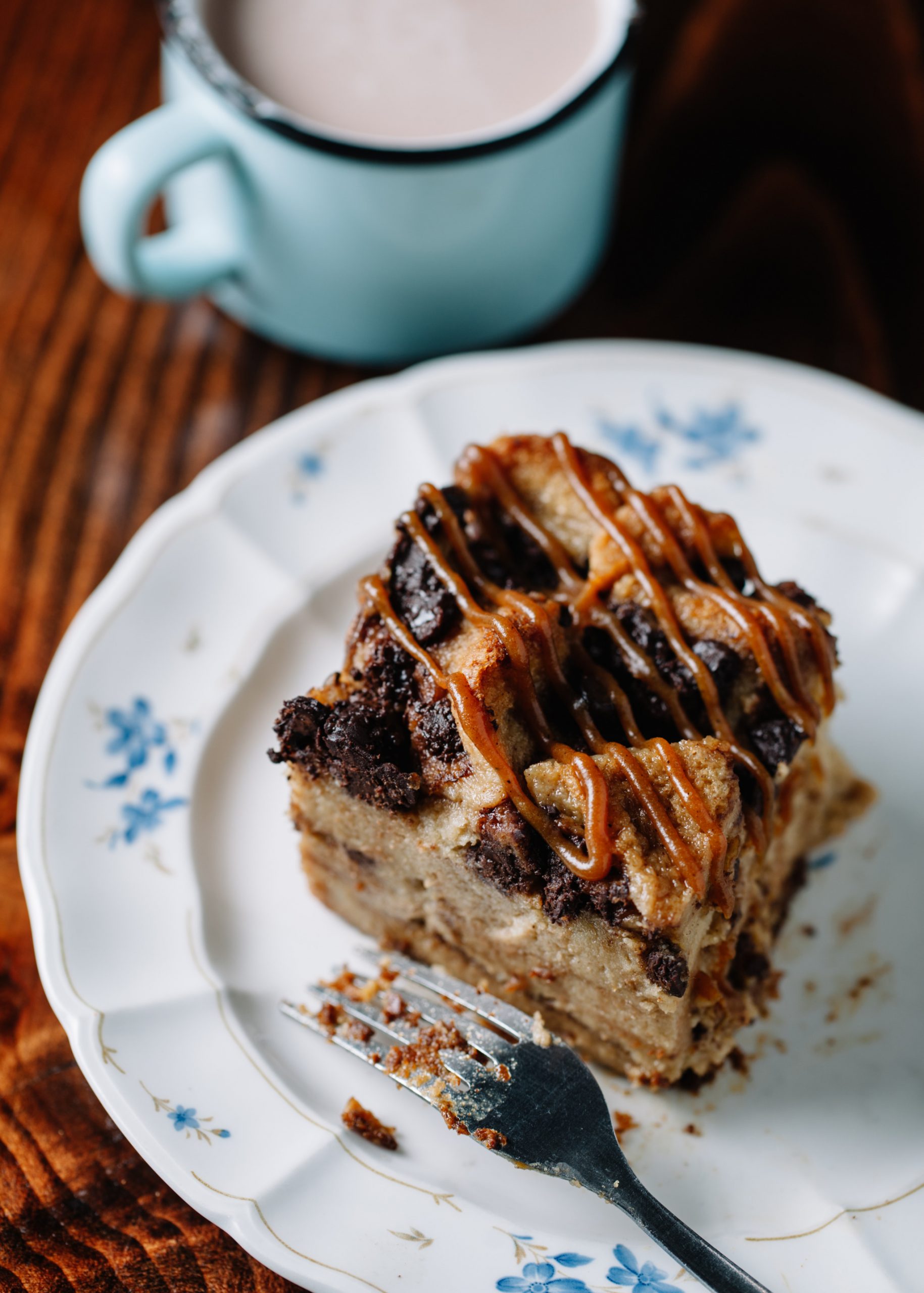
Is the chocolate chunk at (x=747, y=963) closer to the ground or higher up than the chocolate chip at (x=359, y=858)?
closer to the ground

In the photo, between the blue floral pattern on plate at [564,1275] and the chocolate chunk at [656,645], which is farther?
the chocolate chunk at [656,645]

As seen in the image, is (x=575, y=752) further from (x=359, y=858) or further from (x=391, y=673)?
(x=359, y=858)

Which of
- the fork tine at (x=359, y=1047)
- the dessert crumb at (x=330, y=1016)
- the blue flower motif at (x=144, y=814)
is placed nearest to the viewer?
the fork tine at (x=359, y=1047)

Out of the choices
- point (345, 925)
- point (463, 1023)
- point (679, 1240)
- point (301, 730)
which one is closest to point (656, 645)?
point (301, 730)

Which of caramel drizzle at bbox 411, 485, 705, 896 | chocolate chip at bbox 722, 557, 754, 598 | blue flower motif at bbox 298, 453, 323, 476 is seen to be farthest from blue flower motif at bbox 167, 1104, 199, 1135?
blue flower motif at bbox 298, 453, 323, 476

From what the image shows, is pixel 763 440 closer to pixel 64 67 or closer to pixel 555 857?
pixel 555 857

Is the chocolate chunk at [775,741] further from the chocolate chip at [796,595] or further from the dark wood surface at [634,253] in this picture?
the dark wood surface at [634,253]

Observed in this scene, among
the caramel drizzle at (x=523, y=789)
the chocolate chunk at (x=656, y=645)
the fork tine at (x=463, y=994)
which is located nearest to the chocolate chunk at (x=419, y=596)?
the caramel drizzle at (x=523, y=789)

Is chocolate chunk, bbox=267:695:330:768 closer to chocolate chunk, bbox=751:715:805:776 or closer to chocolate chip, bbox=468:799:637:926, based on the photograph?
chocolate chip, bbox=468:799:637:926
